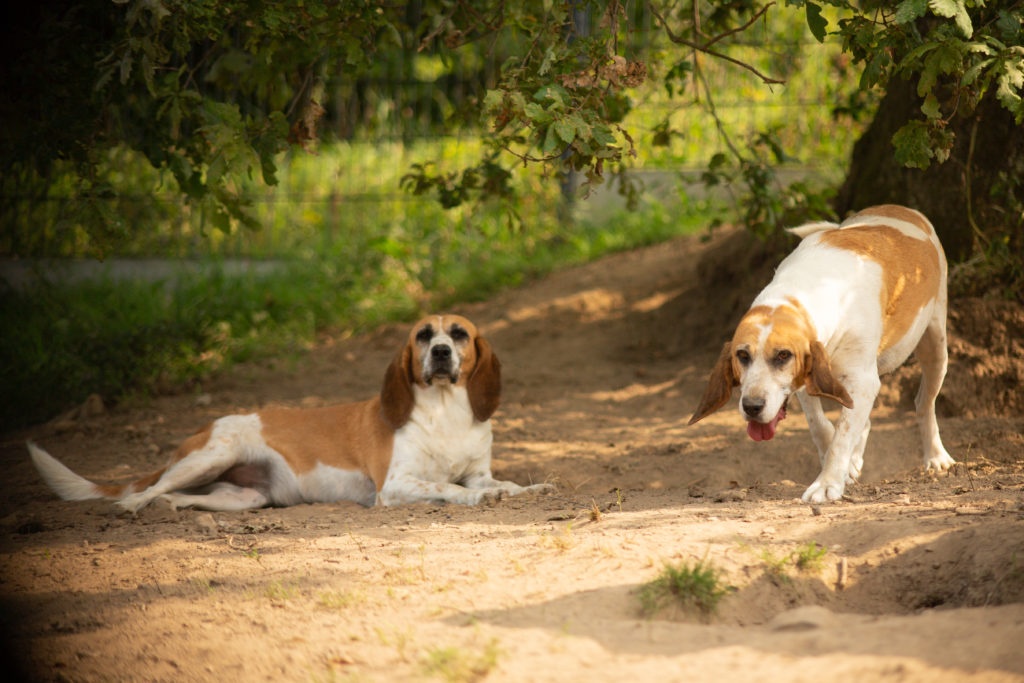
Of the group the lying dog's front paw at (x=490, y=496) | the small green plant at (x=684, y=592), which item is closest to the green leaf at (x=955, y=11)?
the small green plant at (x=684, y=592)

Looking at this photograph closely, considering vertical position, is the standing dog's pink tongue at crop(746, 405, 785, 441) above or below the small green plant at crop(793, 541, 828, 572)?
above

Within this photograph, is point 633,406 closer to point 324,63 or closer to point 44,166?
point 324,63

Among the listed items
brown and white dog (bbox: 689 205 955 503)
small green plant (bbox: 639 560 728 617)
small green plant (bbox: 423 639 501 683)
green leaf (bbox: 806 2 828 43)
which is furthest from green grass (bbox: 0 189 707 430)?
small green plant (bbox: 423 639 501 683)

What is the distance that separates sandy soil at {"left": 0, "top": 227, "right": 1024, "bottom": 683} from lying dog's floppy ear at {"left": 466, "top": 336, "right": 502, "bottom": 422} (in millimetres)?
463

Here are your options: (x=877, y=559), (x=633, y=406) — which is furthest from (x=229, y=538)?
(x=633, y=406)

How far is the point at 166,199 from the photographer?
9914 millimetres

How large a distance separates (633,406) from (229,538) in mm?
3271

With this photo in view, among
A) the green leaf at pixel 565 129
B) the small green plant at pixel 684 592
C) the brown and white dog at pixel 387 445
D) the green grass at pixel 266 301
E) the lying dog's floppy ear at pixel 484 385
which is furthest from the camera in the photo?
the green grass at pixel 266 301

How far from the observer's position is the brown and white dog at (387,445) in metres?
5.61

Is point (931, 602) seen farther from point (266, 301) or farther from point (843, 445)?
point (266, 301)

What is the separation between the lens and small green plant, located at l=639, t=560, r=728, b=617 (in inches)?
129

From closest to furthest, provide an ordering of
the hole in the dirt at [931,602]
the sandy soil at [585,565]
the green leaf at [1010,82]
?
the sandy soil at [585,565] < the hole in the dirt at [931,602] < the green leaf at [1010,82]

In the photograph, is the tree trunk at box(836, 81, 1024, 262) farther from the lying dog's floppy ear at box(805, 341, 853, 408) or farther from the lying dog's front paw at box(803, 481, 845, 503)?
the lying dog's front paw at box(803, 481, 845, 503)

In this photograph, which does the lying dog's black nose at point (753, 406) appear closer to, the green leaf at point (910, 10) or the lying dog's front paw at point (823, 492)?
the lying dog's front paw at point (823, 492)
